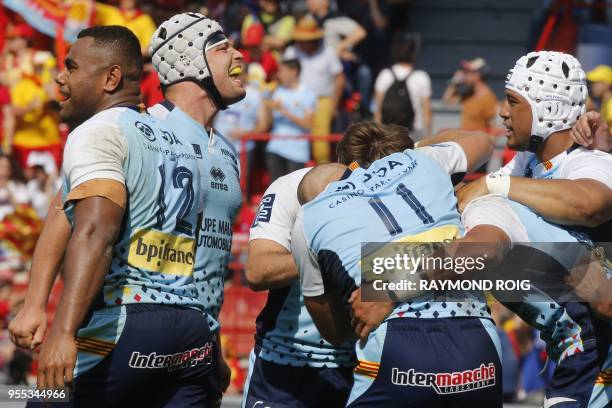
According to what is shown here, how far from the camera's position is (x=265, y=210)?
558cm

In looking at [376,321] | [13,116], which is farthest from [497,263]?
[13,116]

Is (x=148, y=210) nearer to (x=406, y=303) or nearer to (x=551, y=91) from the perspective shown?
(x=406, y=303)

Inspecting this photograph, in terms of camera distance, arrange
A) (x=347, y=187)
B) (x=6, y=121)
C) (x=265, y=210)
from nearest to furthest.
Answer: (x=347, y=187) → (x=265, y=210) → (x=6, y=121)

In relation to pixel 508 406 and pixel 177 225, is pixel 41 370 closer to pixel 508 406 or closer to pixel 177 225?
pixel 177 225

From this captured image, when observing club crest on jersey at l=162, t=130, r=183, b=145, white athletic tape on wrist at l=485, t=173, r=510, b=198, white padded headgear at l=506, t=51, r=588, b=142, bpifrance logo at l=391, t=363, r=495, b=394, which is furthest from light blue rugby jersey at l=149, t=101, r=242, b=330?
white padded headgear at l=506, t=51, r=588, b=142

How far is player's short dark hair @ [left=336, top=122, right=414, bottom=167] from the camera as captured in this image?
Answer: 16.7 ft

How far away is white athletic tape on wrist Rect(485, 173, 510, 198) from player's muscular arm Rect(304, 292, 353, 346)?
86 centimetres

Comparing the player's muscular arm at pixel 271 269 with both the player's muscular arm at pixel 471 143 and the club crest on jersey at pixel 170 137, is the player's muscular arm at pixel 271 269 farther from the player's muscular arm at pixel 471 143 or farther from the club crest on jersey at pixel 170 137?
the player's muscular arm at pixel 471 143

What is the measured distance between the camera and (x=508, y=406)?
387 inches

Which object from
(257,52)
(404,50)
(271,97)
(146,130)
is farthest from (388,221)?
(257,52)

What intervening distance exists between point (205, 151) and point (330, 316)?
1014mm

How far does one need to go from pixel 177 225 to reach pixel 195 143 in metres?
0.51

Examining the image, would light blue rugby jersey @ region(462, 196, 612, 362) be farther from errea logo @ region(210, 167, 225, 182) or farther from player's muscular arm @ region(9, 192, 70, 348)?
player's muscular arm @ region(9, 192, 70, 348)

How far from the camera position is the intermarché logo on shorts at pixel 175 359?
4.68 meters
